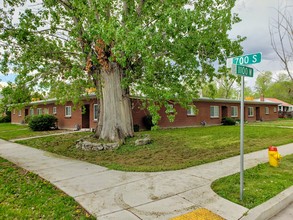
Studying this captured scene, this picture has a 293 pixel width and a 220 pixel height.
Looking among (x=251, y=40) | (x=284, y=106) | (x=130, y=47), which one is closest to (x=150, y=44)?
(x=130, y=47)

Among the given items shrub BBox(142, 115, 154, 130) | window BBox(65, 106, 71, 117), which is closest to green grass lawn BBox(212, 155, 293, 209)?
shrub BBox(142, 115, 154, 130)

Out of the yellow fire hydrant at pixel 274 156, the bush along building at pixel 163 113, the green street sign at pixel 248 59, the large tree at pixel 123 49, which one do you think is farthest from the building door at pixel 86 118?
the green street sign at pixel 248 59

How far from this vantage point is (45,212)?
3.88m

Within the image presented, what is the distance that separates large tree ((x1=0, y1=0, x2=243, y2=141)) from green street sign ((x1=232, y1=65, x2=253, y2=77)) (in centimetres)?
357

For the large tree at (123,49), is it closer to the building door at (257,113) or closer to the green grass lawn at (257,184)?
the green grass lawn at (257,184)

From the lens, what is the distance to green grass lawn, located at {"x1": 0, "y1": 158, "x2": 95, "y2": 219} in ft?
12.4

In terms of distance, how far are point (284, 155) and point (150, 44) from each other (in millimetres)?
6151

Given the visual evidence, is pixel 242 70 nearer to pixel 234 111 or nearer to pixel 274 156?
pixel 274 156

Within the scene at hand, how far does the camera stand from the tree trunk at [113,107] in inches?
420

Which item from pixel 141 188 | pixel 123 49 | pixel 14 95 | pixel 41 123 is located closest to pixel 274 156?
pixel 141 188

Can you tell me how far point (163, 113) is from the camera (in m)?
19.1

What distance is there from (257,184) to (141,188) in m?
2.55

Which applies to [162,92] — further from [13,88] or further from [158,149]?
[13,88]

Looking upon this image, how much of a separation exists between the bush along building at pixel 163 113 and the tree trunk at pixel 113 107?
364 centimetres
